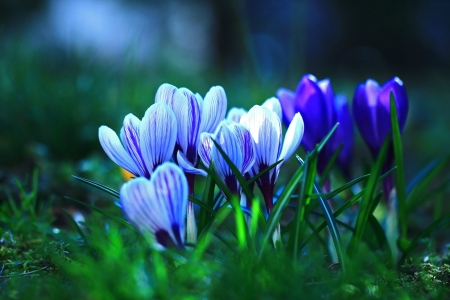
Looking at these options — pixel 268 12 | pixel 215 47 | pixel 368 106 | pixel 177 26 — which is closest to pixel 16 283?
pixel 368 106

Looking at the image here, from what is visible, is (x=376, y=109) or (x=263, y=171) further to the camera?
(x=376, y=109)

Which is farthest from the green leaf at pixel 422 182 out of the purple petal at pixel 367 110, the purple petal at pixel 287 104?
the purple petal at pixel 287 104

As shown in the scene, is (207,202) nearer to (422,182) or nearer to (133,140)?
(133,140)

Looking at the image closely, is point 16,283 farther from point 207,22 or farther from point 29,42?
point 207,22

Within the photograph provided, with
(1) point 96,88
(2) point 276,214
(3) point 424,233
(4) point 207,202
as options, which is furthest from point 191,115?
(1) point 96,88

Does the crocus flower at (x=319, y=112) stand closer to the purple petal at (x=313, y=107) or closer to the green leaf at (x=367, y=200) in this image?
the purple petal at (x=313, y=107)
